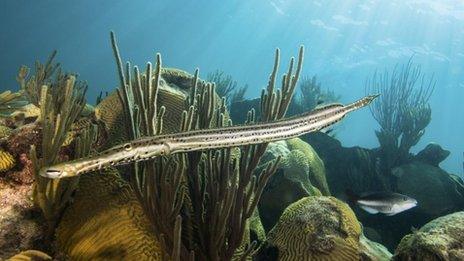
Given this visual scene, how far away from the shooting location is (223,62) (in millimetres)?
109000

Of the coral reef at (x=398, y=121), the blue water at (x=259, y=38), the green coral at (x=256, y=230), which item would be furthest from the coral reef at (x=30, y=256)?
the blue water at (x=259, y=38)

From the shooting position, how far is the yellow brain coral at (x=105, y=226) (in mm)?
3672

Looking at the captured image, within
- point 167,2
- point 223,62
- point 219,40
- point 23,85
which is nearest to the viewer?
point 23,85

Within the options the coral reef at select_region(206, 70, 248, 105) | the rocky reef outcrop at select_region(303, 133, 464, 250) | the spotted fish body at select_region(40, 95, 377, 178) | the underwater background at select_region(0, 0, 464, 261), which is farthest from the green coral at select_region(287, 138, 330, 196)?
the coral reef at select_region(206, 70, 248, 105)

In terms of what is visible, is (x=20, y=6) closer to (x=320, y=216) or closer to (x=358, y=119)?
(x=320, y=216)

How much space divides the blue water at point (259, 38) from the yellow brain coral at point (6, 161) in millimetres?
34339

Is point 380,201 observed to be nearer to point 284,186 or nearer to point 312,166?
point 284,186

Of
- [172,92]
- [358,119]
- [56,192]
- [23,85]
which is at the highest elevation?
[358,119]

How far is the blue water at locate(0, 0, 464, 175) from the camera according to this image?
4944 centimetres

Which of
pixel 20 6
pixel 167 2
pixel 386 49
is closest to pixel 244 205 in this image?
pixel 386 49

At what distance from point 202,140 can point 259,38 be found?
270ft

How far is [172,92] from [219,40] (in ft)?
293

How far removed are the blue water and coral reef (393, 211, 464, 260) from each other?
105 ft

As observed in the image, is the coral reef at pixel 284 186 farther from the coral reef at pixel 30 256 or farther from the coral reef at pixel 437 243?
the coral reef at pixel 30 256
